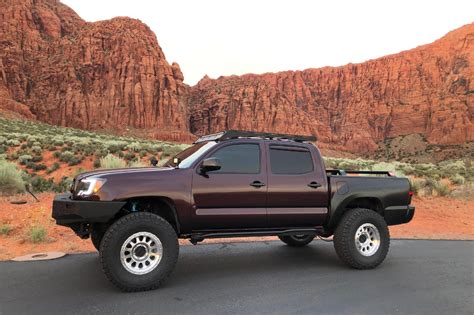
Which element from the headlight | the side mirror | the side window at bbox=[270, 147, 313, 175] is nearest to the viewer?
the headlight

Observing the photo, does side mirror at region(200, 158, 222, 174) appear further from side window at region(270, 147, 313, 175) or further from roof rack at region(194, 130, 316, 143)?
side window at region(270, 147, 313, 175)

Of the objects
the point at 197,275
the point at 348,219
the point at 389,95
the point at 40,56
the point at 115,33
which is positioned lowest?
the point at 197,275

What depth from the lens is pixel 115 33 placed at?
3679 inches

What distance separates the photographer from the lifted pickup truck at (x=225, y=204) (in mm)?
5379

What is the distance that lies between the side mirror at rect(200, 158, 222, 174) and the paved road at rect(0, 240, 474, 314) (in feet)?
5.11

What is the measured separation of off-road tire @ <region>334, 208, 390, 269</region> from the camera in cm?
671

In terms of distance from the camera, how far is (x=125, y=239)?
209 inches

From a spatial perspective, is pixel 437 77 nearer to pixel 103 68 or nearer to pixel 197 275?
pixel 103 68

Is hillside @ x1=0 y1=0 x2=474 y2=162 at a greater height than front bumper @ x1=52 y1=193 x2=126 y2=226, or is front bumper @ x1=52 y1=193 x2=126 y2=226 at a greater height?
hillside @ x1=0 y1=0 x2=474 y2=162

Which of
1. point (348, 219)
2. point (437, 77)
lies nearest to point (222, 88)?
point (437, 77)

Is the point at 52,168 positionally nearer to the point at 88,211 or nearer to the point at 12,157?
the point at 12,157

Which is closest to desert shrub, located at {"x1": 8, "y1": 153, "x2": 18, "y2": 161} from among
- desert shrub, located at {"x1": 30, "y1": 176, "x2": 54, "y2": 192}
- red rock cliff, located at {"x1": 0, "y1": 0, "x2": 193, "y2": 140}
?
desert shrub, located at {"x1": 30, "y1": 176, "x2": 54, "y2": 192}

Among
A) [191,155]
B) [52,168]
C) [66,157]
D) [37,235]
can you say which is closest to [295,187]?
[191,155]

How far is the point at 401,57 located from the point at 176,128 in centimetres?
7205
